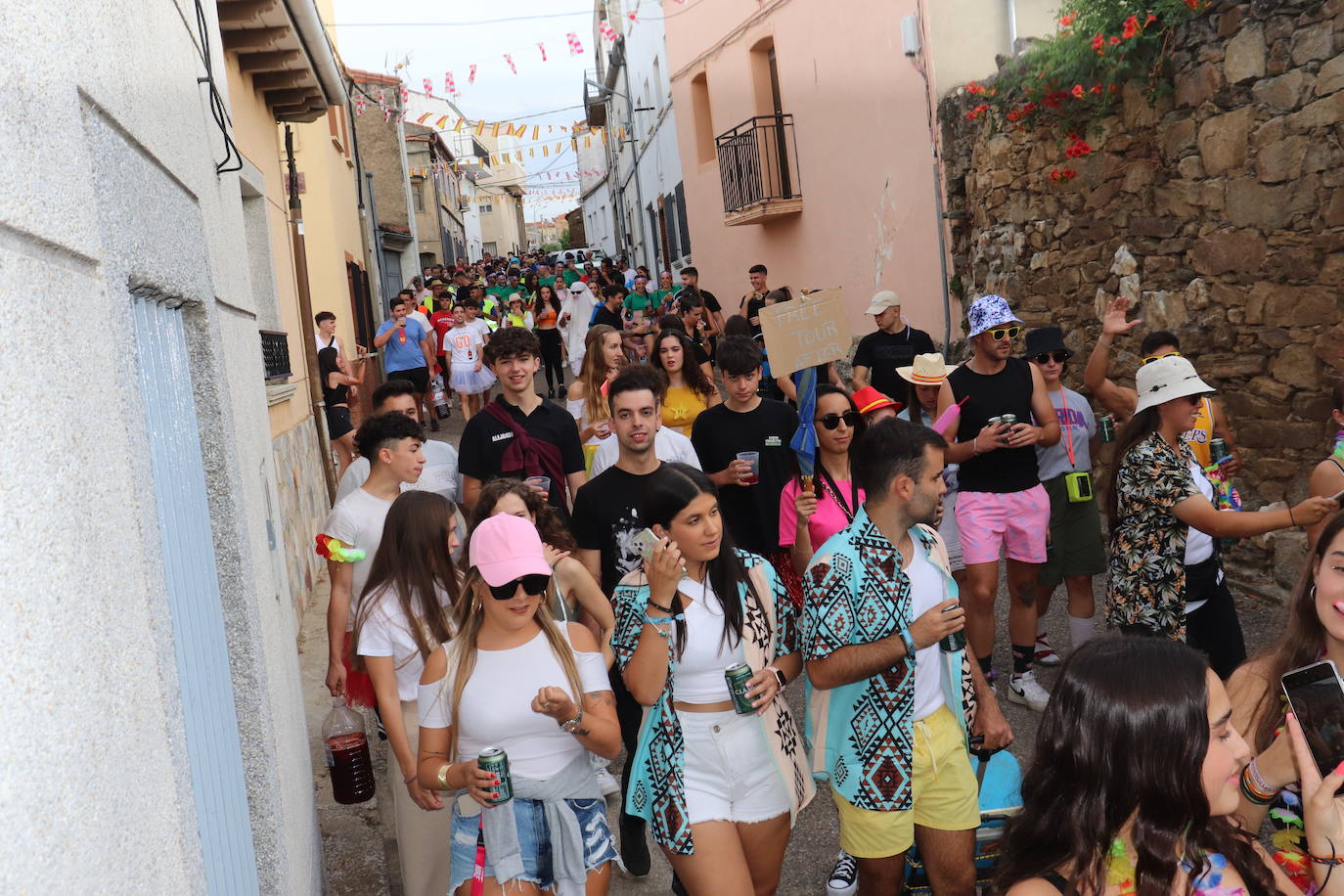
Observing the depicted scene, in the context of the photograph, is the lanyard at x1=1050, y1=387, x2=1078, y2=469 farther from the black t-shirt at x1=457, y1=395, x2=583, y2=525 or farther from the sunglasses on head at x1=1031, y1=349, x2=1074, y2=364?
the black t-shirt at x1=457, y1=395, x2=583, y2=525

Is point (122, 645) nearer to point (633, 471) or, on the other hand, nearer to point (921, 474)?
point (921, 474)

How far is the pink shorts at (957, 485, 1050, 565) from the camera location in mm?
6078

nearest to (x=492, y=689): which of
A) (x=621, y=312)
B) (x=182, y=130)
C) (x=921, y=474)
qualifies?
(x=921, y=474)

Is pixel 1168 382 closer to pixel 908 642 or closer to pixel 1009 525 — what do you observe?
pixel 1009 525

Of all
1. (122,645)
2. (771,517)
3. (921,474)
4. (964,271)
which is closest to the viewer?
(122,645)

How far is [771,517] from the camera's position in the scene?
584cm

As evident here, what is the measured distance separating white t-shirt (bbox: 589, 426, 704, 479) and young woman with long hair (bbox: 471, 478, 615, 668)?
871 millimetres

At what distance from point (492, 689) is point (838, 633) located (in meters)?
1.07

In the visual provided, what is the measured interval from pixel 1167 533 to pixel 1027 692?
5.06 feet

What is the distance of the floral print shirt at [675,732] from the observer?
11.7ft

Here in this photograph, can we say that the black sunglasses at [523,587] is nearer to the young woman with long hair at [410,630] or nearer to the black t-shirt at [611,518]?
the young woman with long hair at [410,630]

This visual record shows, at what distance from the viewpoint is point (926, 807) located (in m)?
3.69

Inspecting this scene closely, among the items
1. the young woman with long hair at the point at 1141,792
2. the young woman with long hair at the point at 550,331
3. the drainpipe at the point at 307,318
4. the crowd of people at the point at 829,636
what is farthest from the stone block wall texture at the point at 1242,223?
the young woman with long hair at the point at 550,331

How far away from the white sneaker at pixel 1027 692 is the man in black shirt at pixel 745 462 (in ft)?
4.76
